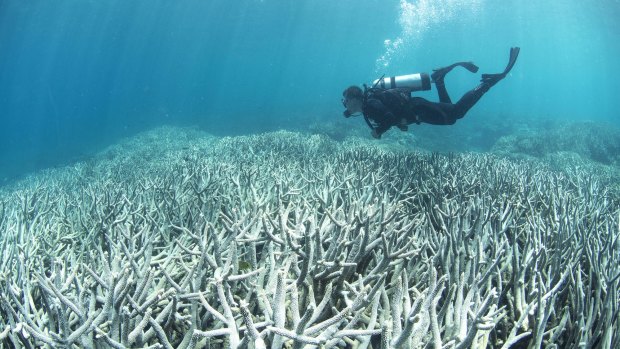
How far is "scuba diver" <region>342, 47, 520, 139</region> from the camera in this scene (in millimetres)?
6895

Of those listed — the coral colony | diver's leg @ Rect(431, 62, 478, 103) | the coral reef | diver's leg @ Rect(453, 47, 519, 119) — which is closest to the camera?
the coral colony

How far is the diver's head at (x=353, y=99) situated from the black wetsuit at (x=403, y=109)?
0.54 ft

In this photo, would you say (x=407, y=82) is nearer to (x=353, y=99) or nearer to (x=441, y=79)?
(x=441, y=79)

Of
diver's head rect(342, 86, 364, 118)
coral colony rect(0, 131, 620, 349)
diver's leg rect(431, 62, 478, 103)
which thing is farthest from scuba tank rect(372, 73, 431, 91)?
coral colony rect(0, 131, 620, 349)

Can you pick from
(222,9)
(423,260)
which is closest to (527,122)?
(423,260)

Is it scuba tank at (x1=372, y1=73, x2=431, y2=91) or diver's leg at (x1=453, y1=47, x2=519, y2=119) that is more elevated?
scuba tank at (x1=372, y1=73, x2=431, y2=91)

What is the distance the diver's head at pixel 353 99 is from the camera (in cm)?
695

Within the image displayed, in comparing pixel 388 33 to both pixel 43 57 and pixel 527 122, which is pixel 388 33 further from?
pixel 43 57

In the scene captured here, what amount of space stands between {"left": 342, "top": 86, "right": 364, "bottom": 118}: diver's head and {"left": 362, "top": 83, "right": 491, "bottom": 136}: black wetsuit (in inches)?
6.4

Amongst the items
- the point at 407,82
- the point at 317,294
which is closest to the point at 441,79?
the point at 407,82

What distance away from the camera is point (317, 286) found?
6.73 feet

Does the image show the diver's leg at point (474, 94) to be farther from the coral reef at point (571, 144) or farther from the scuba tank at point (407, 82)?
the coral reef at point (571, 144)

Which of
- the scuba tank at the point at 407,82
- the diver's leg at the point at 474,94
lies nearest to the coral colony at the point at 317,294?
the scuba tank at the point at 407,82

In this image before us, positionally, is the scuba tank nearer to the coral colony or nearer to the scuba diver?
the scuba diver
